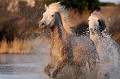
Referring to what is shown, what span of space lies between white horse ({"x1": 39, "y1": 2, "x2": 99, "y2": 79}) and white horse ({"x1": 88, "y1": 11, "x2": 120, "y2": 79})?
35 centimetres

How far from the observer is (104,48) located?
14.3 meters

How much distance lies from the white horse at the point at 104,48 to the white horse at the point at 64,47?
354 mm

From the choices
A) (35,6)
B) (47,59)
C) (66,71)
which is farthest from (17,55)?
(66,71)

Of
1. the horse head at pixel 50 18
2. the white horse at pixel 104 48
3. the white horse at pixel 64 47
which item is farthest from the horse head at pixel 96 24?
the horse head at pixel 50 18

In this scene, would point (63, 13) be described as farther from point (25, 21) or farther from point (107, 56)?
point (25, 21)

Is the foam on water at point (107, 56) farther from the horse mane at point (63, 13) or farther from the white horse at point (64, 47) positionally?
the horse mane at point (63, 13)

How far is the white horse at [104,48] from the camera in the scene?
45.8ft

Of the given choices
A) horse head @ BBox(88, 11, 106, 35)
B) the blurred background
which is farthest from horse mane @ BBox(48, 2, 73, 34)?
the blurred background

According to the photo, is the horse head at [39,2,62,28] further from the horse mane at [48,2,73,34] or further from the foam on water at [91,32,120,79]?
the foam on water at [91,32,120,79]

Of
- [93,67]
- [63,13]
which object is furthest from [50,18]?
[93,67]

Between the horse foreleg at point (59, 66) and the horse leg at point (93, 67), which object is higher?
the horse foreleg at point (59, 66)

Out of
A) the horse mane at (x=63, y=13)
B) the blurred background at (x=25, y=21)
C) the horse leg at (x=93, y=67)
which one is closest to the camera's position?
the horse mane at (x=63, y=13)

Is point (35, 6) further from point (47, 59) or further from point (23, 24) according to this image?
point (47, 59)

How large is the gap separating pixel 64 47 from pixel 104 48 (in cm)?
186
